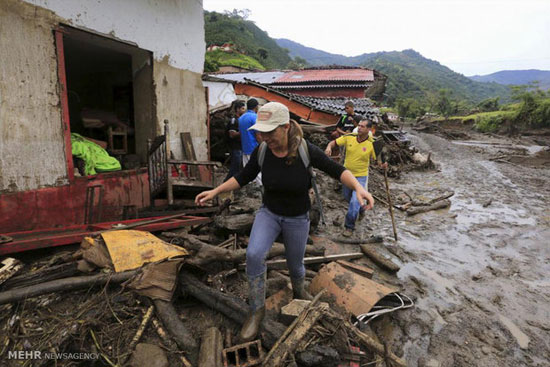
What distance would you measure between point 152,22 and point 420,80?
4052 inches

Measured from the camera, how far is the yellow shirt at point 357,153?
18.3 feet

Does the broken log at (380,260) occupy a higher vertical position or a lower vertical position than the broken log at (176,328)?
lower

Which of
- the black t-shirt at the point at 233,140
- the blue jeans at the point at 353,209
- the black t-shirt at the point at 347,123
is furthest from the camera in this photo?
the black t-shirt at the point at 347,123

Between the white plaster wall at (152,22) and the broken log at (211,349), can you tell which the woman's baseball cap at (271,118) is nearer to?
the broken log at (211,349)

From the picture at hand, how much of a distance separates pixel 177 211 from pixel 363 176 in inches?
140

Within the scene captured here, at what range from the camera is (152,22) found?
6.03 m

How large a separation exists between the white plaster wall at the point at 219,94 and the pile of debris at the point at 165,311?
7.48 m

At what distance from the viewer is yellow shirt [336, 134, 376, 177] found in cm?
559

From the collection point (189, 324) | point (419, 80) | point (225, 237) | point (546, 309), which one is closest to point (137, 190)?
point (225, 237)

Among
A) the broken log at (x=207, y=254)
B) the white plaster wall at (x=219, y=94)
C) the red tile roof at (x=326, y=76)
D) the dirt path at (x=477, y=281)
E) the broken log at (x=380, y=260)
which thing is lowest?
the dirt path at (x=477, y=281)

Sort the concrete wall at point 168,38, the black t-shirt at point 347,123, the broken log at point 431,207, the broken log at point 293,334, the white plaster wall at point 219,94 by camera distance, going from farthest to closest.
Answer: the white plaster wall at point 219,94, the black t-shirt at point 347,123, the broken log at point 431,207, the concrete wall at point 168,38, the broken log at point 293,334

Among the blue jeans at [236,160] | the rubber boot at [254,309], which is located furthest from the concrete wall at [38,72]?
the rubber boot at [254,309]

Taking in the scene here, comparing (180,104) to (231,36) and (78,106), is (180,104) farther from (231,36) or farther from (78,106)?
(231,36)

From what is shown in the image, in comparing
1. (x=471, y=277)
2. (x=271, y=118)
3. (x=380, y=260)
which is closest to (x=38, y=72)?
(x=271, y=118)
